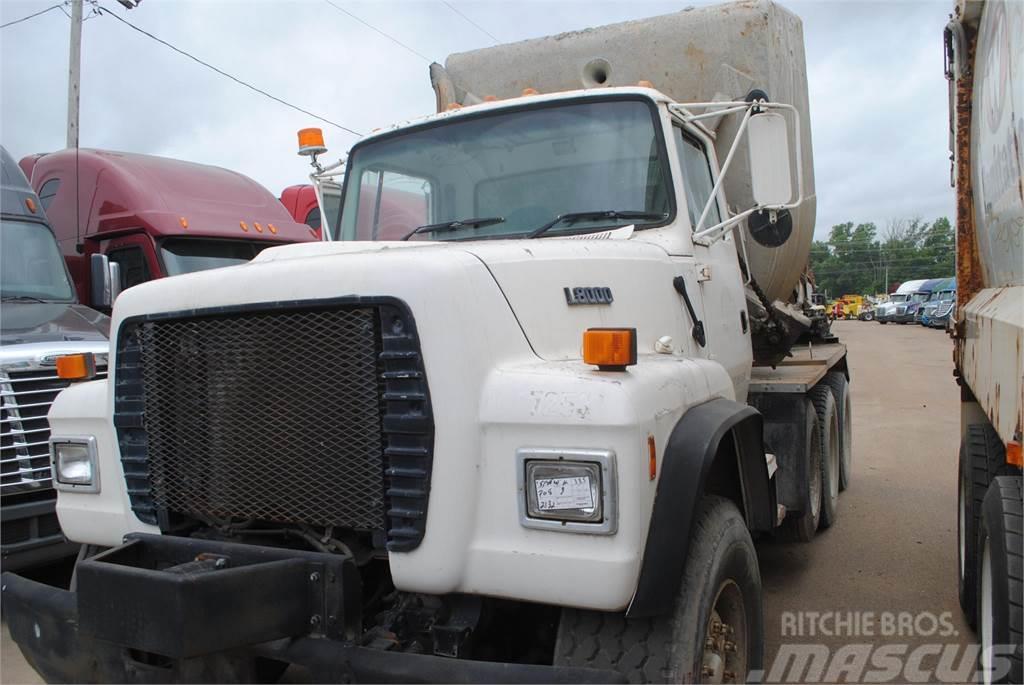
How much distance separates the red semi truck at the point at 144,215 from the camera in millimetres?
7738

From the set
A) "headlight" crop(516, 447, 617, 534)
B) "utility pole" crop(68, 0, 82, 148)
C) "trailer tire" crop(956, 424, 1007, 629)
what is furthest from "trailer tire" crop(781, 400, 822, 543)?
"utility pole" crop(68, 0, 82, 148)

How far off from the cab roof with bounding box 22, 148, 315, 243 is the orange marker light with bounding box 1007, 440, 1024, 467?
7184 mm

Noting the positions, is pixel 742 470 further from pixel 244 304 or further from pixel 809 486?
pixel 809 486

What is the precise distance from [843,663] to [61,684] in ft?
10.4

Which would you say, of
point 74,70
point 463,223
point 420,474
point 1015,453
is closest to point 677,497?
point 420,474

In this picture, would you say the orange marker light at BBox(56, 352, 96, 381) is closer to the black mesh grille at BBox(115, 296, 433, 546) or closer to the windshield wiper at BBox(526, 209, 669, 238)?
the black mesh grille at BBox(115, 296, 433, 546)

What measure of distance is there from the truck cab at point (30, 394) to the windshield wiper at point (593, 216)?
321 cm

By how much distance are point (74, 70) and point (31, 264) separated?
9028mm

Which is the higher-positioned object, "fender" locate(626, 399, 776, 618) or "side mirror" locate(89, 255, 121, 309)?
"side mirror" locate(89, 255, 121, 309)

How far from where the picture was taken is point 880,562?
204 inches

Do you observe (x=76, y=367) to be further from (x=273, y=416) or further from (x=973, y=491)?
(x=973, y=491)

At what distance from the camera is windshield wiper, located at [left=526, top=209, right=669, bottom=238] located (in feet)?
11.1

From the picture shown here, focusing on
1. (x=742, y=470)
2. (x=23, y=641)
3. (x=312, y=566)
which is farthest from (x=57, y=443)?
(x=742, y=470)

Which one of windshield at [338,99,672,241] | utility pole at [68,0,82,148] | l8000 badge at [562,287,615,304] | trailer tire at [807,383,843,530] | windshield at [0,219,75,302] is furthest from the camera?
utility pole at [68,0,82,148]
